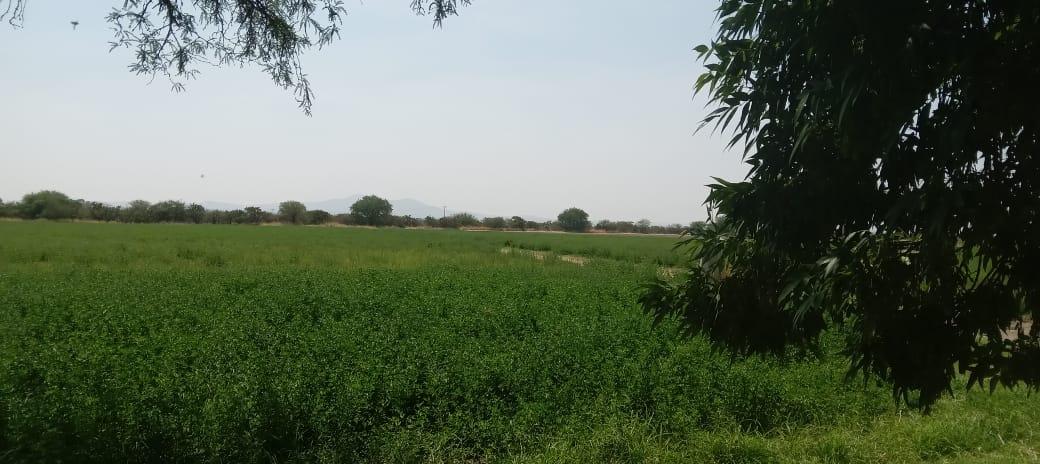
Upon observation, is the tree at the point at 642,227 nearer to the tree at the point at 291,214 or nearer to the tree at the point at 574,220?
the tree at the point at 574,220

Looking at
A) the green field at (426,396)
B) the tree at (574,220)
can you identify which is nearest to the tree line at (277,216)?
the tree at (574,220)

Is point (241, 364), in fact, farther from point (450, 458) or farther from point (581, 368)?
point (581, 368)

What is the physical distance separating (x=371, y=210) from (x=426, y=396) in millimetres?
88341

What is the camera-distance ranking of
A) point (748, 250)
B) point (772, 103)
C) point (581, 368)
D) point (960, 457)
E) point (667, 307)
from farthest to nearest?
point (581, 368)
point (960, 457)
point (667, 307)
point (748, 250)
point (772, 103)

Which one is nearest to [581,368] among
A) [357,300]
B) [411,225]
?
[357,300]

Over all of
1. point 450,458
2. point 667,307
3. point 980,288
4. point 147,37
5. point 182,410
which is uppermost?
point 147,37

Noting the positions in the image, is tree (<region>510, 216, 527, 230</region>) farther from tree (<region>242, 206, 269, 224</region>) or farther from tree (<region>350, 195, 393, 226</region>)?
tree (<region>242, 206, 269, 224</region>)

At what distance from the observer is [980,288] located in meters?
2.27

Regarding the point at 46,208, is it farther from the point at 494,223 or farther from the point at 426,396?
the point at 426,396

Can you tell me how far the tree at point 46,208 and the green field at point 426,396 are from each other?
72.2 m

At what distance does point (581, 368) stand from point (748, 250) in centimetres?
421

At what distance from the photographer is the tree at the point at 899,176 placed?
1.93 m

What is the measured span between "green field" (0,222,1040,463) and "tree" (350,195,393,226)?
79.9 meters

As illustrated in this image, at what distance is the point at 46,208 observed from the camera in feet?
217
